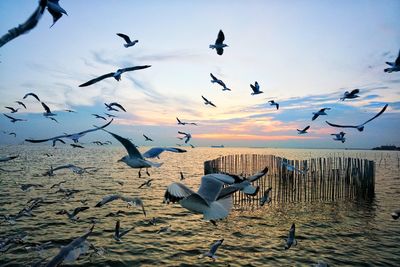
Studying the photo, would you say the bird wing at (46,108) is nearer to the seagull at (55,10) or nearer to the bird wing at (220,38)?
the bird wing at (220,38)

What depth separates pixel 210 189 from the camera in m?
4.88

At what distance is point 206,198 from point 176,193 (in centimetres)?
54

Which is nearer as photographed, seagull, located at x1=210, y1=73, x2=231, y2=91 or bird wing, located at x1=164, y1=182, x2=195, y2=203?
bird wing, located at x1=164, y1=182, x2=195, y2=203

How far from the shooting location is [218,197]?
4.94 meters

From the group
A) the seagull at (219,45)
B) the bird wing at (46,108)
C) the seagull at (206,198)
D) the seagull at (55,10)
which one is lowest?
the seagull at (206,198)

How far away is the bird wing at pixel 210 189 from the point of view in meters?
4.69

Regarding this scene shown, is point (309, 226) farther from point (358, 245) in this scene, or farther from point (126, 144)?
point (126, 144)

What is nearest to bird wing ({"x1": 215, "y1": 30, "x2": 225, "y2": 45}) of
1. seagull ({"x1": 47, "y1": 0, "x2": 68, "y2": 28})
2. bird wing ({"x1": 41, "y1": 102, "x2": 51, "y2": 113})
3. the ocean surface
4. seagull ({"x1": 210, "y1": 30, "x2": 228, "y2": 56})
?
seagull ({"x1": 210, "y1": 30, "x2": 228, "y2": 56})

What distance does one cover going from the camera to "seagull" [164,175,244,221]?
4.32 metres

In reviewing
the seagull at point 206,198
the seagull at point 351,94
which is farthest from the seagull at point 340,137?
the seagull at point 206,198

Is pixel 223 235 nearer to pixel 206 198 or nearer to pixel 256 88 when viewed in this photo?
pixel 256 88

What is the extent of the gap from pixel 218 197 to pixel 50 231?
1029 cm

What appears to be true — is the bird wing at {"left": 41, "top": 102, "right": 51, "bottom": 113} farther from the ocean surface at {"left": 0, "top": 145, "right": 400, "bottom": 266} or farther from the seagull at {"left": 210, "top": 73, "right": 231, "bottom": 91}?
the seagull at {"left": 210, "top": 73, "right": 231, "bottom": 91}

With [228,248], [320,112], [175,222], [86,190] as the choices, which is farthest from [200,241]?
[86,190]
